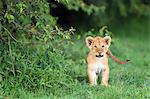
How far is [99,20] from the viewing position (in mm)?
18406

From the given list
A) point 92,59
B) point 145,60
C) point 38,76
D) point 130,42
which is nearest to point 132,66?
point 145,60

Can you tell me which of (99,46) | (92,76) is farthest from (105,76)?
(99,46)

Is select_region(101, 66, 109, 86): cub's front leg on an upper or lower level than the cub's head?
lower

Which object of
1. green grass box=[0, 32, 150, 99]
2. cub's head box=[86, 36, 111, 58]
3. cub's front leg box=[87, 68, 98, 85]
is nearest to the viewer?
green grass box=[0, 32, 150, 99]

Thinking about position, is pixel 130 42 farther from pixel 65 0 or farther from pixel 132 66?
pixel 65 0

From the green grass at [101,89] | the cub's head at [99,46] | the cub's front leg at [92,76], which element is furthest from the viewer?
the cub's front leg at [92,76]

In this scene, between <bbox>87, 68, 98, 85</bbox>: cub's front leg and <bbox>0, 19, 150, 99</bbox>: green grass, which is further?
<bbox>87, 68, 98, 85</bbox>: cub's front leg

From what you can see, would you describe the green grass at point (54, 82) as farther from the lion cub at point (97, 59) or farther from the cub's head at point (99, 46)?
the cub's head at point (99, 46)

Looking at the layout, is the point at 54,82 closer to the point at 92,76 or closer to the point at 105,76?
the point at 92,76

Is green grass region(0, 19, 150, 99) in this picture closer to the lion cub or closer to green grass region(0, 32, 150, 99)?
green grass region(0, 32, 150, 99)

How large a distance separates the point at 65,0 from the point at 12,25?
4.06ft

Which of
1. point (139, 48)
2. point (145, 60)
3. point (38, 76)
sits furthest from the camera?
point (139, 48)

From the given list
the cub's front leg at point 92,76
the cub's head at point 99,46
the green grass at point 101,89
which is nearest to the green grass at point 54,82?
the green grass at point 101,89

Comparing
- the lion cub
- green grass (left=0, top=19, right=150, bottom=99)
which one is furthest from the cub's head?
green grass (left=0, top=19, right=150, bottom=99)
